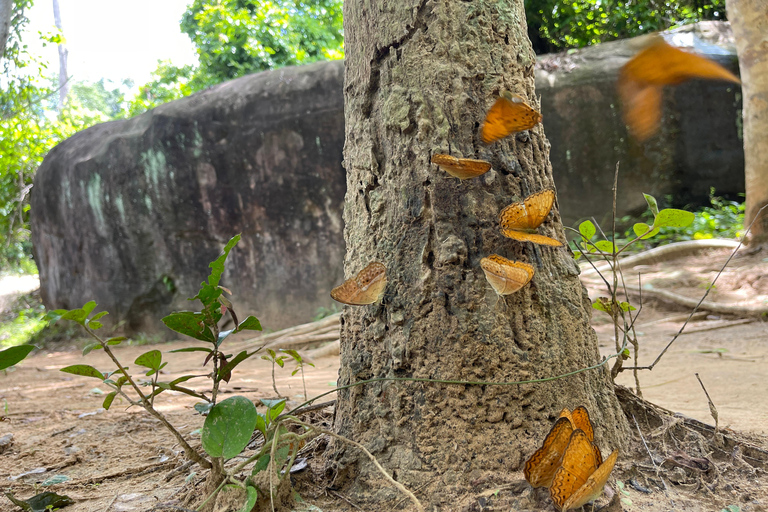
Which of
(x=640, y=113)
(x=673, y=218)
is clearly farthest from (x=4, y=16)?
(x=640, y=113)

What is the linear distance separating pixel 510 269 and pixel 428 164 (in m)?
0.34

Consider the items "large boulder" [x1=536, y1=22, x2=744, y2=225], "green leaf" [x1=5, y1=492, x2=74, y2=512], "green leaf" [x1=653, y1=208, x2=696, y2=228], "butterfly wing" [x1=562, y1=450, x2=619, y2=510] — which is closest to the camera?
"butterfly wing" [x1=562, y1=450, x2=619, y2=510]

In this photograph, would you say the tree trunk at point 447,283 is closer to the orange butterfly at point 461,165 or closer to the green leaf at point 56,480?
the orange butterfly at point 461,165

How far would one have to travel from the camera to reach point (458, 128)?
4.46 ft

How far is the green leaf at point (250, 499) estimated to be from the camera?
1.07 meters

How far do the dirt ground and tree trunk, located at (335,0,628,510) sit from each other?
4.6 inches

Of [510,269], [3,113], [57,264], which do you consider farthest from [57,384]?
[3,113]

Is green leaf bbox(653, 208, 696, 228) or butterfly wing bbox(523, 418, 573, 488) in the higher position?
green leaf bbox(653, 208, 696, 228)

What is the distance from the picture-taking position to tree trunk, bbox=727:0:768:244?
510 centimetres

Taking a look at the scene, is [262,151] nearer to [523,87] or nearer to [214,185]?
[214,185]

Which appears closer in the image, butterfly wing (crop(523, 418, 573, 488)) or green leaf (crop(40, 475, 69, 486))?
butterfly wing (crop(523, 418, 573, 488))

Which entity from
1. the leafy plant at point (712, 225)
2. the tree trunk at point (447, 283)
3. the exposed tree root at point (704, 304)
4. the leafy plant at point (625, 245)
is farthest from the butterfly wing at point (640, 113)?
the tree trunk at point (447, 283)

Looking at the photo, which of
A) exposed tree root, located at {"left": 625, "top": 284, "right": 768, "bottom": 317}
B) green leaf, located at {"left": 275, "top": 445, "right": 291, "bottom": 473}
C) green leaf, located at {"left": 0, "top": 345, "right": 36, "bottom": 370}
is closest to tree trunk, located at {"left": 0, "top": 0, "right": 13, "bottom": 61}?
green leaf, located at {"left": 0, "top": 345, "right": 36, "bottom": 370}

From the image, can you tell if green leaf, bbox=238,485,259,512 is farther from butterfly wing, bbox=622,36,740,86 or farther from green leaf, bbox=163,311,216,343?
butterfly wing, bbox=622,36,740,86
